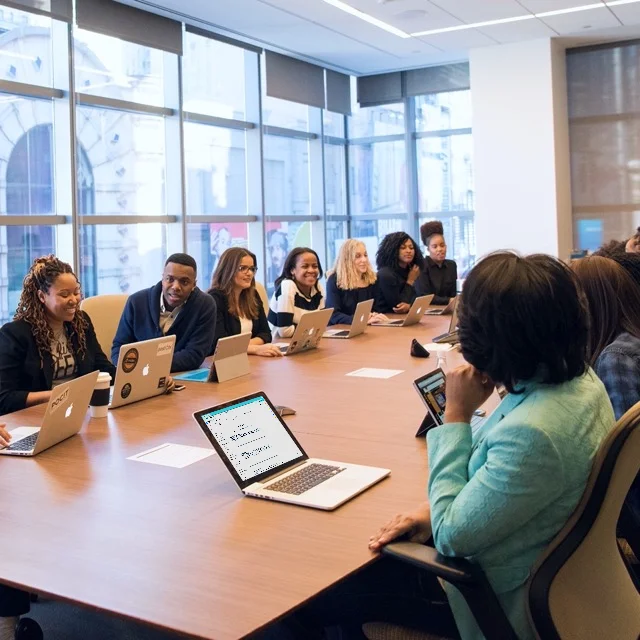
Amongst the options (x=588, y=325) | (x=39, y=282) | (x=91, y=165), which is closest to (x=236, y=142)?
(x=91, y=165)

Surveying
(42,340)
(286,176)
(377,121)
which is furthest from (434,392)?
(377,121)

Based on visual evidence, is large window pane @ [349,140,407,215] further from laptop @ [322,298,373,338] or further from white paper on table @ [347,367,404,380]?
white paper on table @ [347,367,404,380]

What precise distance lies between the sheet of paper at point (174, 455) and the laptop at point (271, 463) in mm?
278

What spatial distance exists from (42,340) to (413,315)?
2.87m

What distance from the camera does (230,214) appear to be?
8.48 meters

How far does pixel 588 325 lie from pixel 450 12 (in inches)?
248

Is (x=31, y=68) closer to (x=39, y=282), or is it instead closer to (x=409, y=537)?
(x=39, y=282)

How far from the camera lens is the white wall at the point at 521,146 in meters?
8.52

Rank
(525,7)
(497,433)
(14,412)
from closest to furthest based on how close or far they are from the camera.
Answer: (497,433), (14,412), (525,7)

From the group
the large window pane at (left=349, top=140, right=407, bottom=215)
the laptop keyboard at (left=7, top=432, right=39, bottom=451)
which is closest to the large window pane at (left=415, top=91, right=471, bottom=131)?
the large window pane at (left=349, top=140, right=407, bottom=215)

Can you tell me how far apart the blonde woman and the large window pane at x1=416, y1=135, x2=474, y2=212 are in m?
3.94

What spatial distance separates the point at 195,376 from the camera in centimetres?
378

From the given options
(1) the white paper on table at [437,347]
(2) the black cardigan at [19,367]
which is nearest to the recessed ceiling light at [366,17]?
(1) the white paper on table at [437,347]

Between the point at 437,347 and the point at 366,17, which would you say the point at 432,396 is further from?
the point at 366,17
